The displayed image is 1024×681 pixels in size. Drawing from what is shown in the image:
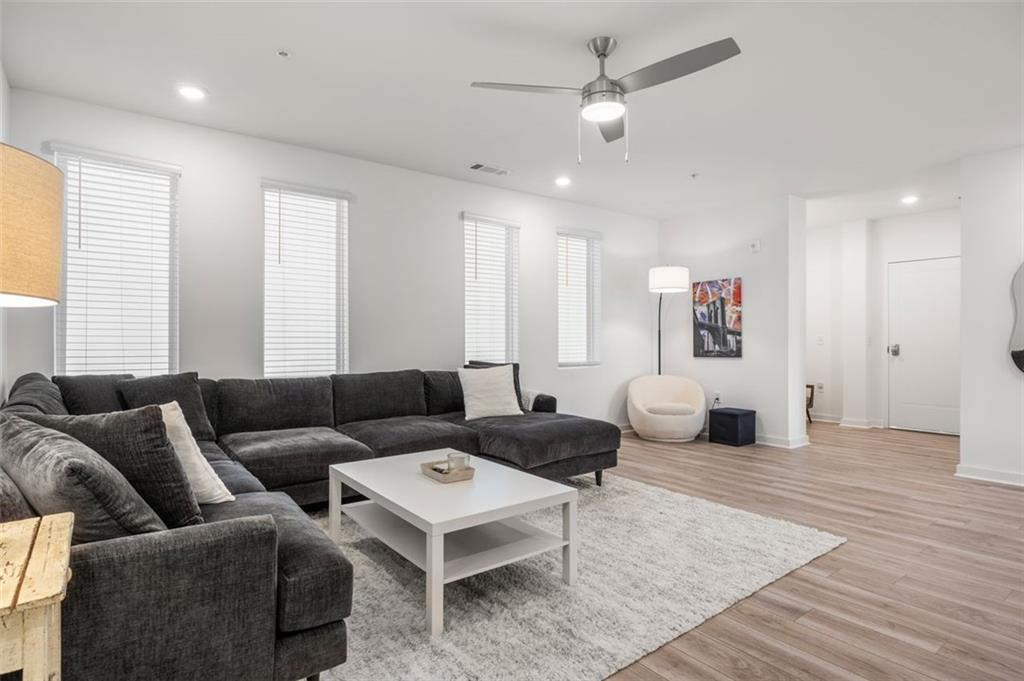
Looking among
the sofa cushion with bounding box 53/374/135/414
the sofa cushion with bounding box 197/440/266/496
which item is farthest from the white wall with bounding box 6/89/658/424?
the sofa cushion with bounding box 197/440/266/496

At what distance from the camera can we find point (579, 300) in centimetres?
642

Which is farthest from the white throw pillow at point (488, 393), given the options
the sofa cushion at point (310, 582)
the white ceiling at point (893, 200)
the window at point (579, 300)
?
the white ceiling at point (893, 200)

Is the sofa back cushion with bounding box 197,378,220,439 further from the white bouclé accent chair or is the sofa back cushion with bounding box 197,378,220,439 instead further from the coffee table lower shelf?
the white bouclé accent chair

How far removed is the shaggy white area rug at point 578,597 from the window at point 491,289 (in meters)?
2.39

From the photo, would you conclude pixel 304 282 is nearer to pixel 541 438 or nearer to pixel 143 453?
pixel 541 438

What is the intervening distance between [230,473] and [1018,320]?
5862mm

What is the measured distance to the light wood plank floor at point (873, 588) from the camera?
1963 millimetres

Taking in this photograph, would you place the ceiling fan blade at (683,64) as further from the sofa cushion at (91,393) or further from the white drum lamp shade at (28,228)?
the sofa cushion at (91,393)

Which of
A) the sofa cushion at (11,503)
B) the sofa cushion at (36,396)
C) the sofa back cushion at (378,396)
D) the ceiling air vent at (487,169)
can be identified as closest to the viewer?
the sofa cushion at (11,503)

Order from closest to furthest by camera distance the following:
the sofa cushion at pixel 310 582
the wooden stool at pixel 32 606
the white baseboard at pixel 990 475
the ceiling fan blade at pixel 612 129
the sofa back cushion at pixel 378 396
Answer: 1. the wooden stool at pixel 32 606
2. the sofa cushion at pixel 310 582
3. the ceiling fan blade at pixel 612 129
4. the sofa back cushion at pixel 378 396
5. the white baseboard at pixel 990 475

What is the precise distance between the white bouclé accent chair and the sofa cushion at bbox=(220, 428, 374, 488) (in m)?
3.65

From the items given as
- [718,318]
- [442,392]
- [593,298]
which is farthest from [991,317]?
[442,392]

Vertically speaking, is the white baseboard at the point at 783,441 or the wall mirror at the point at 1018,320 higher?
the wall mirror at the point at 1018,320

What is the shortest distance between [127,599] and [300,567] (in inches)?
17.2
